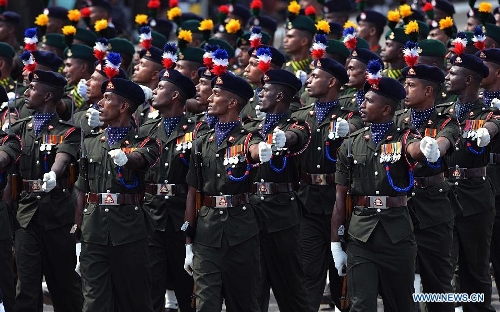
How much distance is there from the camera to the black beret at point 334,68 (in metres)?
13.4

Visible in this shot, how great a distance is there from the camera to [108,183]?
1184cm

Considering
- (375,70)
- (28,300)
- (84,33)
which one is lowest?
(28,300)

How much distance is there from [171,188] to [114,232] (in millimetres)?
1292

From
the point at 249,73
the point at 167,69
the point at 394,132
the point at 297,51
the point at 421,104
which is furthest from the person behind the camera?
the point at 297,51

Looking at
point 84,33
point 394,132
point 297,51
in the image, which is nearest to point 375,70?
point 394,132

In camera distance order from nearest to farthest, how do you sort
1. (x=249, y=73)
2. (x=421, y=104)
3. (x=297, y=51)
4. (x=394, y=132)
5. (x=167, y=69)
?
1. (x=394, y=132)
2. (x=421, y=104)
3. (x=167, y=69)
4. (x=249, y=73)
5. (x=297, y=51)

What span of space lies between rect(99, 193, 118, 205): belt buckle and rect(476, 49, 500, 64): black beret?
13.0ft

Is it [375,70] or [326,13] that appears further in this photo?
[326,13]

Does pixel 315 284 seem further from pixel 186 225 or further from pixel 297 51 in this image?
Result: pixel 297 51

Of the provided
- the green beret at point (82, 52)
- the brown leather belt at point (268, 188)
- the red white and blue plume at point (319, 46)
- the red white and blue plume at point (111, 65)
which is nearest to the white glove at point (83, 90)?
the green beret at point (82, 52)

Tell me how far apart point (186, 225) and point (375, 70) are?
1.93m

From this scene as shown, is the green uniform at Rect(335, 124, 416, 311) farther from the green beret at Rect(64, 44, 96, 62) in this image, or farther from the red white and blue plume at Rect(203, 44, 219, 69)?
the green beret at Rect(64, 44, 96, 62)

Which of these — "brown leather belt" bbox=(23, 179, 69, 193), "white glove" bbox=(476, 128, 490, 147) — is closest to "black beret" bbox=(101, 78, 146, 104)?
"brown leather belt" bbox=(23, 179, 69, 193)

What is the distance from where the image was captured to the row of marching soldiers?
11422 mm
